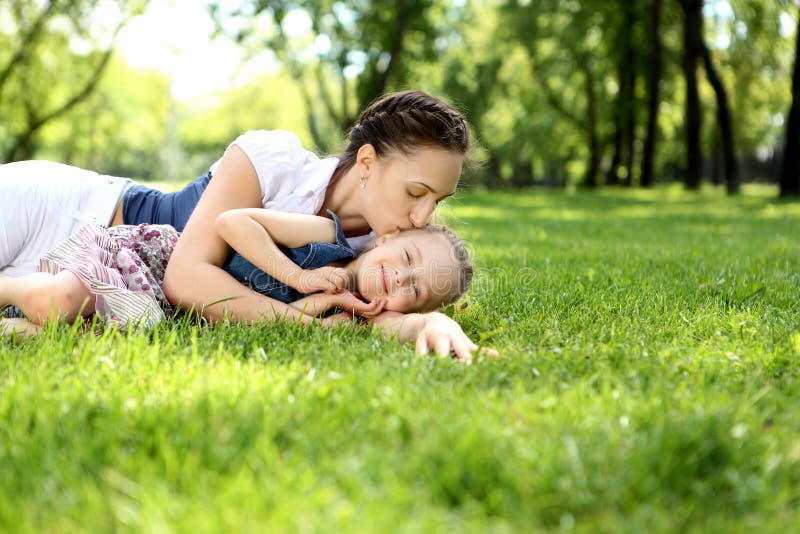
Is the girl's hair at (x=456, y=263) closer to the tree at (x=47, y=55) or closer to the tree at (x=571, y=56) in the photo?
the tree at (x=571, y=56)

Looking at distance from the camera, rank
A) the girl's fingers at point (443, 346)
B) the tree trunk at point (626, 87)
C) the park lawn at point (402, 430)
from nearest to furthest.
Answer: the park lawn at point (402, 430), the girl's fingers at point (443, 346), the tree trunk at point (626, 87)

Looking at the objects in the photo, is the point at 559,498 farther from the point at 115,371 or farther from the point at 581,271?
the point at 581,271

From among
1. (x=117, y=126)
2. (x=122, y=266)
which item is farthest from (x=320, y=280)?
(x=117, y=126)

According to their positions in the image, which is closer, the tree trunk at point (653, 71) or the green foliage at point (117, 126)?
the tree trunk at point (653, 71)

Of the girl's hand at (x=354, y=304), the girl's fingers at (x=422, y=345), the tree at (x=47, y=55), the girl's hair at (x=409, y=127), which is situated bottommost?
the girl's fingers at (x=422, y=345)

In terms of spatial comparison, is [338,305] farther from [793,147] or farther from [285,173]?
[793,147]

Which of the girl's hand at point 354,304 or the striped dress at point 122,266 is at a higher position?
the striped dress at point 122,266

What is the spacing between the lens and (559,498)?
5.16 feet

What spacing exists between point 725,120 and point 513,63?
19.6 meters

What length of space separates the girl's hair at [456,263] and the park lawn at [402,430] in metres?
0.34

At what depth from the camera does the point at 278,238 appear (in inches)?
133

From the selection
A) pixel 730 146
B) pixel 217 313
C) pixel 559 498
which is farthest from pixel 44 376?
pixel 730 146

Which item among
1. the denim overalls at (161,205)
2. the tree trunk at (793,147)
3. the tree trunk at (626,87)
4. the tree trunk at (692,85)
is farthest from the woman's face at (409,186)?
the tree trunk at (626,87)

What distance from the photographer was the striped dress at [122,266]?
306 centimetres
